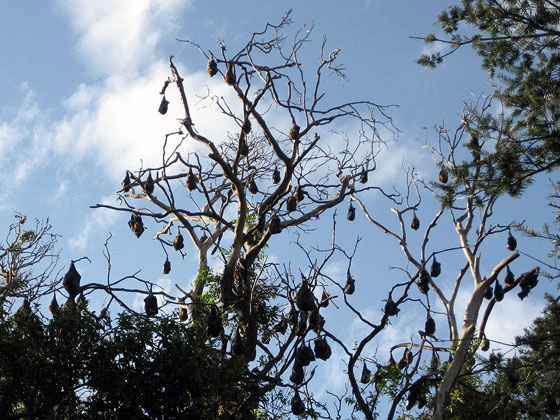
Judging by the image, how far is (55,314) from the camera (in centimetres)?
679

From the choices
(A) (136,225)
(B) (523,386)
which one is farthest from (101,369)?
(B) (523,386)

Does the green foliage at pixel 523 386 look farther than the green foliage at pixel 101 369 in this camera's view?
Yes

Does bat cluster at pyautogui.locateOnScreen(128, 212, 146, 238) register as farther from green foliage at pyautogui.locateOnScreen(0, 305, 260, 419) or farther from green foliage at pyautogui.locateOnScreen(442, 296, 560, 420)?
green foliage at pyautogui.locateOnScreen(442, 296, 560, 420)

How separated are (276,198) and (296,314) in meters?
2.03

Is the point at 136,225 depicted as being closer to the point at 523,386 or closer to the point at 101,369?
the point at 101,369

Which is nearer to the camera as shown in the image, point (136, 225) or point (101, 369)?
point (101, 369)

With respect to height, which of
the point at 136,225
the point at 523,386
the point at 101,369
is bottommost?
the point at 101,369

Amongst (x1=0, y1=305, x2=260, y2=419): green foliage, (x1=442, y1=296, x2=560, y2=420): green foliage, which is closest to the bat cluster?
(x1=0, y1=305, x2=260, y2=419): green foliage

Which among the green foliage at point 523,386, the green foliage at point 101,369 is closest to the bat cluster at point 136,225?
the green foliage at point 101,369

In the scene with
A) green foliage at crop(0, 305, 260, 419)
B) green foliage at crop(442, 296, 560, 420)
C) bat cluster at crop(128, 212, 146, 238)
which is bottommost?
green foliage at crop(0, 305, 260, 419)

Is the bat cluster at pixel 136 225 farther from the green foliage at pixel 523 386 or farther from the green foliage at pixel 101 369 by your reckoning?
the green foliage at pixel 523 386

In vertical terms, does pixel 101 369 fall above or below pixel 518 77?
below

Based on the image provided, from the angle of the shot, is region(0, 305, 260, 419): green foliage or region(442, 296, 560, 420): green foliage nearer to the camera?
region(0, 305, 260, 419): green foliage

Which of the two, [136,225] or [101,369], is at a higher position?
[136,225]
